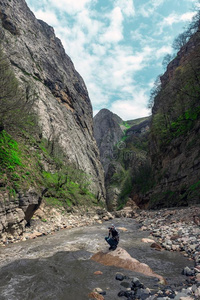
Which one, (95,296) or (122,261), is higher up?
(95,296)

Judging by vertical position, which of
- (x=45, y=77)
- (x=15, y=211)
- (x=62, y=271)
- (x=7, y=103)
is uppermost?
(x=45, y=77)

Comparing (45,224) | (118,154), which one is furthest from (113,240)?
(118,154)

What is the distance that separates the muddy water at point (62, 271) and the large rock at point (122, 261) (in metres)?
0.33

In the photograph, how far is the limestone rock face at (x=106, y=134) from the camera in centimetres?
12262

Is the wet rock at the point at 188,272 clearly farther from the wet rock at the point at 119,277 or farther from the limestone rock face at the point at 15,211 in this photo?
the limestone rock face at the point at 15,211

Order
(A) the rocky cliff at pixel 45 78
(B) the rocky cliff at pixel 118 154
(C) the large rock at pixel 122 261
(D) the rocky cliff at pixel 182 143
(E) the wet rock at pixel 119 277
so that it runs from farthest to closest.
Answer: (B) the rocky cliff at pixel 118 154 < (A) the rocky cliff at pixel 45 78 < (D) the rocky cliff at pixel 182 143 < (C) the large rock at pixel 122 261 < (E) the wet rock at pixel 119 277

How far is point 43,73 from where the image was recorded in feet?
169

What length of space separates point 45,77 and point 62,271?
53871mm

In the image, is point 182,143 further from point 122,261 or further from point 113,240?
point 122,261

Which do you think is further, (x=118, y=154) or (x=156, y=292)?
(x=118, y=154)

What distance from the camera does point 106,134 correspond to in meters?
134

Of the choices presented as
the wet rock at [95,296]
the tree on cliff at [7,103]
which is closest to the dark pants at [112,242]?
the wet rock at [95,296]

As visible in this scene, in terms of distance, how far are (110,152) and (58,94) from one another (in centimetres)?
7381

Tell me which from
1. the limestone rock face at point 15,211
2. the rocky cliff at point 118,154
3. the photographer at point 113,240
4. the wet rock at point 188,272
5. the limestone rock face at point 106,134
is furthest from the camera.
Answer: the limestone rock face at point 106,134
